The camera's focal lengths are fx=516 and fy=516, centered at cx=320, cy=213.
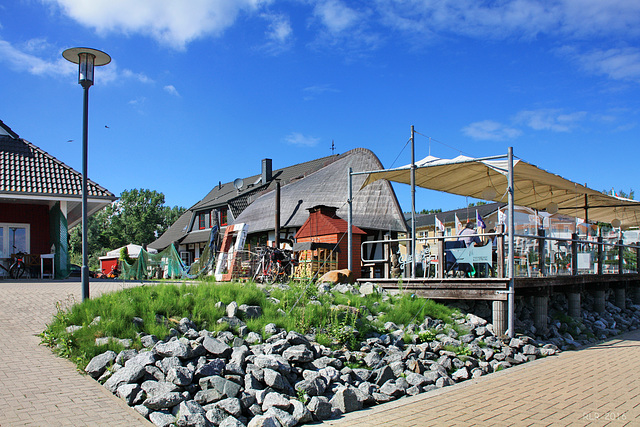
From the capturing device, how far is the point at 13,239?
16.9 m

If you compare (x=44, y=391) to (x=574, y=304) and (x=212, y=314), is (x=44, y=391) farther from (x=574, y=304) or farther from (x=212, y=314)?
(x=574, y=304)

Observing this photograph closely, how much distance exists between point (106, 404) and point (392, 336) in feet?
14.3

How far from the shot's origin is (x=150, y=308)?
7234mm

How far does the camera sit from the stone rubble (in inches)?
207

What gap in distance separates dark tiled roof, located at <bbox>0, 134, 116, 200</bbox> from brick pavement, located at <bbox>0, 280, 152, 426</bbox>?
368 inches

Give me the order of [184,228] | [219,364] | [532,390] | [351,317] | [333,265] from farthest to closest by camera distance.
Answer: [184,228], [333,265], [351,317], [532,390], [219,364]

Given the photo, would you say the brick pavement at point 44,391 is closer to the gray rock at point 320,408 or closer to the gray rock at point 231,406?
the gray rock at point 231,406

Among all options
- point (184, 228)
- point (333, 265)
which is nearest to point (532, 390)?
point (333, 265)

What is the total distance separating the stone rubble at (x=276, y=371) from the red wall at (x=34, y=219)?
1227 centimetres

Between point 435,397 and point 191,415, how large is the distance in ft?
9.62

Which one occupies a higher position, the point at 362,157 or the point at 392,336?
the point at 362,157

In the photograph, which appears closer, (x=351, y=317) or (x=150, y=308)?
(x=150, y=308)

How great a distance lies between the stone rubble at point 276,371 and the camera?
17.2 feet

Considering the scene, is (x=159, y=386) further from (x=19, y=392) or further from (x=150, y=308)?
(x=150, y=308)
